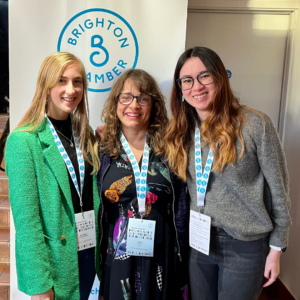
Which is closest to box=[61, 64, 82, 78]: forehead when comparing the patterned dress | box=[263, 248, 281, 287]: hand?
the patterned dress

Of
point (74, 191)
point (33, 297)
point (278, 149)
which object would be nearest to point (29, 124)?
point (74, 191)

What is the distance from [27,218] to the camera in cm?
111

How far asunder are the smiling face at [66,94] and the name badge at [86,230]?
55 centimetres

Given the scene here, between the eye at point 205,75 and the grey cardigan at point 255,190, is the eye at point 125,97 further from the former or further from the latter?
the grey cardigan at point 255,190

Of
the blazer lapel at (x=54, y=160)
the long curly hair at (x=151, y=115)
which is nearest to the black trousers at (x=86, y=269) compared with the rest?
the blazer lapel at (x=54, y=160)

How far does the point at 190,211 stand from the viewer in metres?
1.36

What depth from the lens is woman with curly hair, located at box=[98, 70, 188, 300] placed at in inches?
51.6

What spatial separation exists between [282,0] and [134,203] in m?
2.22

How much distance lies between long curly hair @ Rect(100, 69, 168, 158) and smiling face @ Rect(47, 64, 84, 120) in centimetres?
Result: 22

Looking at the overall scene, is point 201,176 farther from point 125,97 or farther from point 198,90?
point 125,97

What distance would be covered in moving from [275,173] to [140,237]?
Answer: 740mm

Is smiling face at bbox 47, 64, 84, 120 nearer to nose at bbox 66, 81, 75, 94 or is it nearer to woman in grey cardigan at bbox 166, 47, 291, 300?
nose at bbox 66, 81, 75, 94

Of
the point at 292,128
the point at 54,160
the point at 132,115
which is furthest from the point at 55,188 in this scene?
the point at 292,128

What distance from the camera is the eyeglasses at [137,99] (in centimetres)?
141
